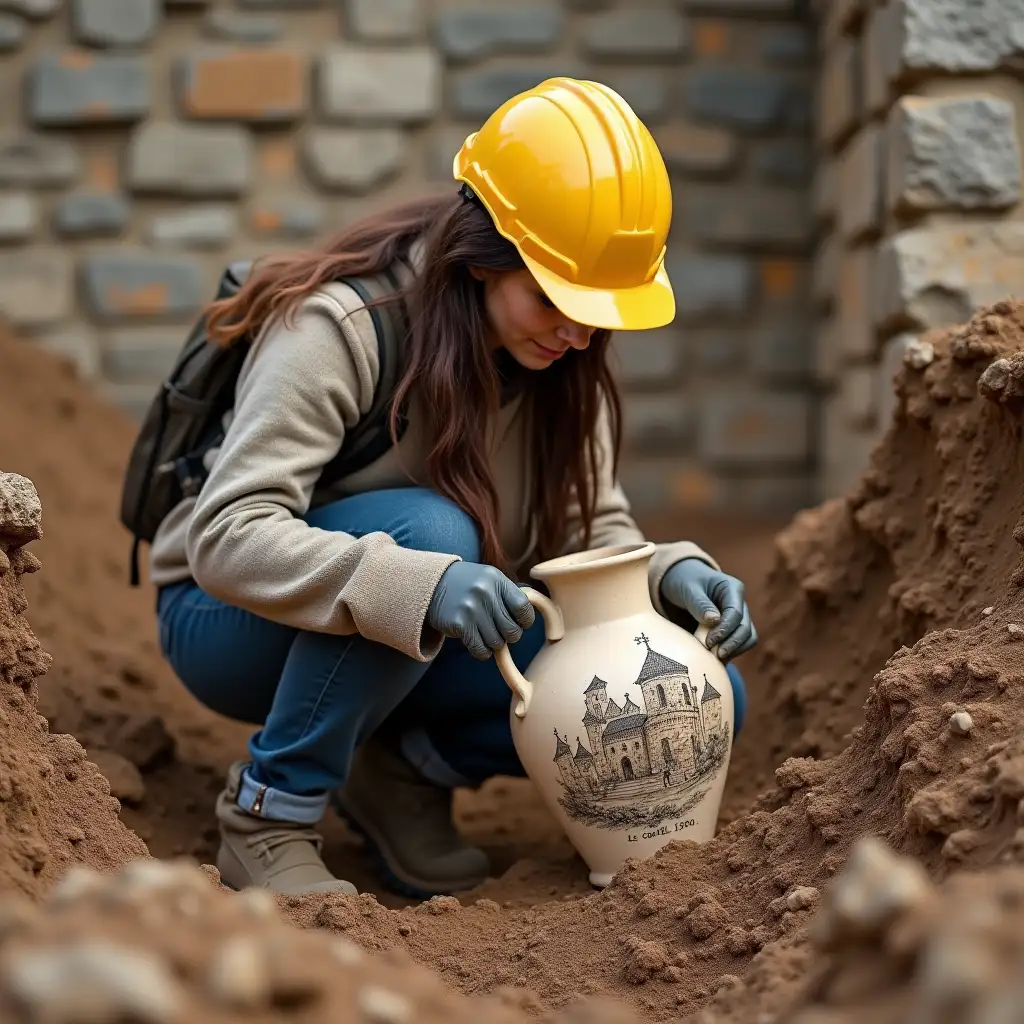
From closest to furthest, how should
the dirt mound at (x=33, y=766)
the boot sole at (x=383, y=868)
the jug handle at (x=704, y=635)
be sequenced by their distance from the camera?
the dirt mound at (x=33, y=766) < the jug handle at (x=704, y=635) < the boot sole at (x=383, y=868)

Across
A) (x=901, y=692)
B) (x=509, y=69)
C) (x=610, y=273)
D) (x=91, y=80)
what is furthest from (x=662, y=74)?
(x=901, y=692)

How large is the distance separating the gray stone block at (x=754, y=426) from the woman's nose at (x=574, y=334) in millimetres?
2117

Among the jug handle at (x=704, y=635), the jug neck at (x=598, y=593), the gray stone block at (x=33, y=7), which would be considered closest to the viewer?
the jug neck at (x=598, y=593)

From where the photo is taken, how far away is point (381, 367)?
1966 mm

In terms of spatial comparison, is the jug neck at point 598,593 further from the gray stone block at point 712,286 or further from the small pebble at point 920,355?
the gray stone block at point 712,286

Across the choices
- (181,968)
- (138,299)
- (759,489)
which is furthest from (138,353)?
(181,968)

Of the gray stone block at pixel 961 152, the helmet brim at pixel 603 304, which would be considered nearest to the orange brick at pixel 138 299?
the gray stone block at pixel 961 152

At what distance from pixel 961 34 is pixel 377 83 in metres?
1.65

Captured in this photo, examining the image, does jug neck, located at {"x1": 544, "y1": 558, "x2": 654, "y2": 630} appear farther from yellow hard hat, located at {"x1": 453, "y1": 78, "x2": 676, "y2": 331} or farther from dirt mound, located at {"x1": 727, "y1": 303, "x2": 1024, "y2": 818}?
dirt mound, located at {"x1": 727, "y1": 303, "x2": 1024, "y2": 818}

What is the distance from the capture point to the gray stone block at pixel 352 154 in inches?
149

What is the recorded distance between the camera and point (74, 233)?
379cm

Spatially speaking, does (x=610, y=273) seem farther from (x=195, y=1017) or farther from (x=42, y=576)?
(x=42, y=576)

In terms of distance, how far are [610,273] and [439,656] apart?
0.70 meters

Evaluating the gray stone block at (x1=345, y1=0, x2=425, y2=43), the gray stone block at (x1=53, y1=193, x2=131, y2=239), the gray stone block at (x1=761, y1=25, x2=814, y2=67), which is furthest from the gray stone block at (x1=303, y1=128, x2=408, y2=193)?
the gray stone block at (x1=761, y1=25, x2=814, y2=67)
